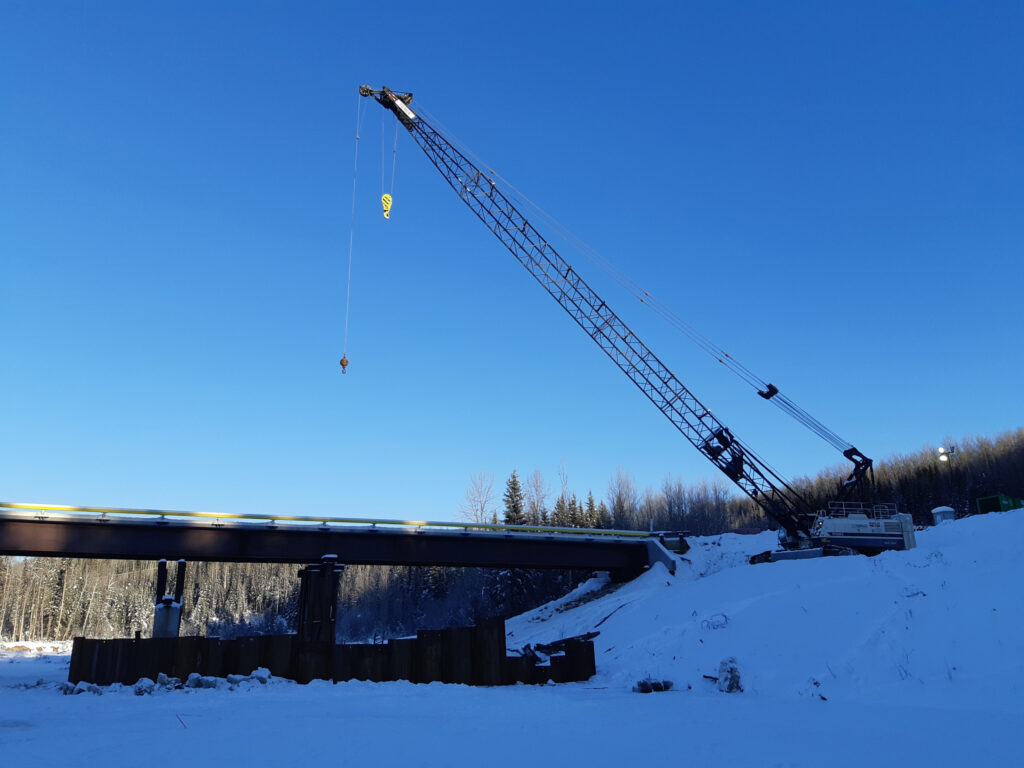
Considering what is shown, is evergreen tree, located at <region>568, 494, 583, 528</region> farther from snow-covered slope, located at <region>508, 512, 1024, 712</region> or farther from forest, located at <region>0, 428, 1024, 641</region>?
snow-covered slope, located at <region>508, 512, 1024, 712</region>

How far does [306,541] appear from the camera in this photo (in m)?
42.9

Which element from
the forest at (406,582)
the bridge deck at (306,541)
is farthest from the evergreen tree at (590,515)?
the bridge deck at (306,541)

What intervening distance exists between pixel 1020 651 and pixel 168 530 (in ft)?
130

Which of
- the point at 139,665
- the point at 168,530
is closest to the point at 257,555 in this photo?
the point at 168,530

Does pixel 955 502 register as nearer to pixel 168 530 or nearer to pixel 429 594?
Result: pixel 429 594

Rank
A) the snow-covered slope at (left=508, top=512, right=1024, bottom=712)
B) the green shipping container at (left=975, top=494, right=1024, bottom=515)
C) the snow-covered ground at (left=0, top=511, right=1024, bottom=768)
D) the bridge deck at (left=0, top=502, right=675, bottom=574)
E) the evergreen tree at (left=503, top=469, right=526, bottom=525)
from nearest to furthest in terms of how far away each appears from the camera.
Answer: the snow-covered ground at (left=0, top=511, right=1024, bottom=768) < the snow-covered slope at (left=508, top=512, right=1024, bottom=712) < the bridge deck at (left=0, top=502, right=675, bottom=574) < the green shipping container at (left=975, top=494, right=1024, bottom=515) < the evergreen tree at (left=503, top=469, right=526, bottom=525)

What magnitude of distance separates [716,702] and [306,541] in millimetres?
31449

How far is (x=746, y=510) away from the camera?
418 ft

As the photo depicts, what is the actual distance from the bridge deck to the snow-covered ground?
989 centimetres

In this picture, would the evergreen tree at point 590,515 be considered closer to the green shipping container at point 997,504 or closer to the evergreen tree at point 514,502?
the evergreen tree at point 514,502

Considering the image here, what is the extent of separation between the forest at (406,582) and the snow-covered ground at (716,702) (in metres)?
53.6

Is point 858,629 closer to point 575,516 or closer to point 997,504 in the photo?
point 997,504

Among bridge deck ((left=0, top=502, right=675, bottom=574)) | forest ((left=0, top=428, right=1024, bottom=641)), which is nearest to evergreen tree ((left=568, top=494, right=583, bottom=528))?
forest ((left=0, top=428, right=1024, bottom=641))

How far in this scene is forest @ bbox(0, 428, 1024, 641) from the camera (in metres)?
91.5
